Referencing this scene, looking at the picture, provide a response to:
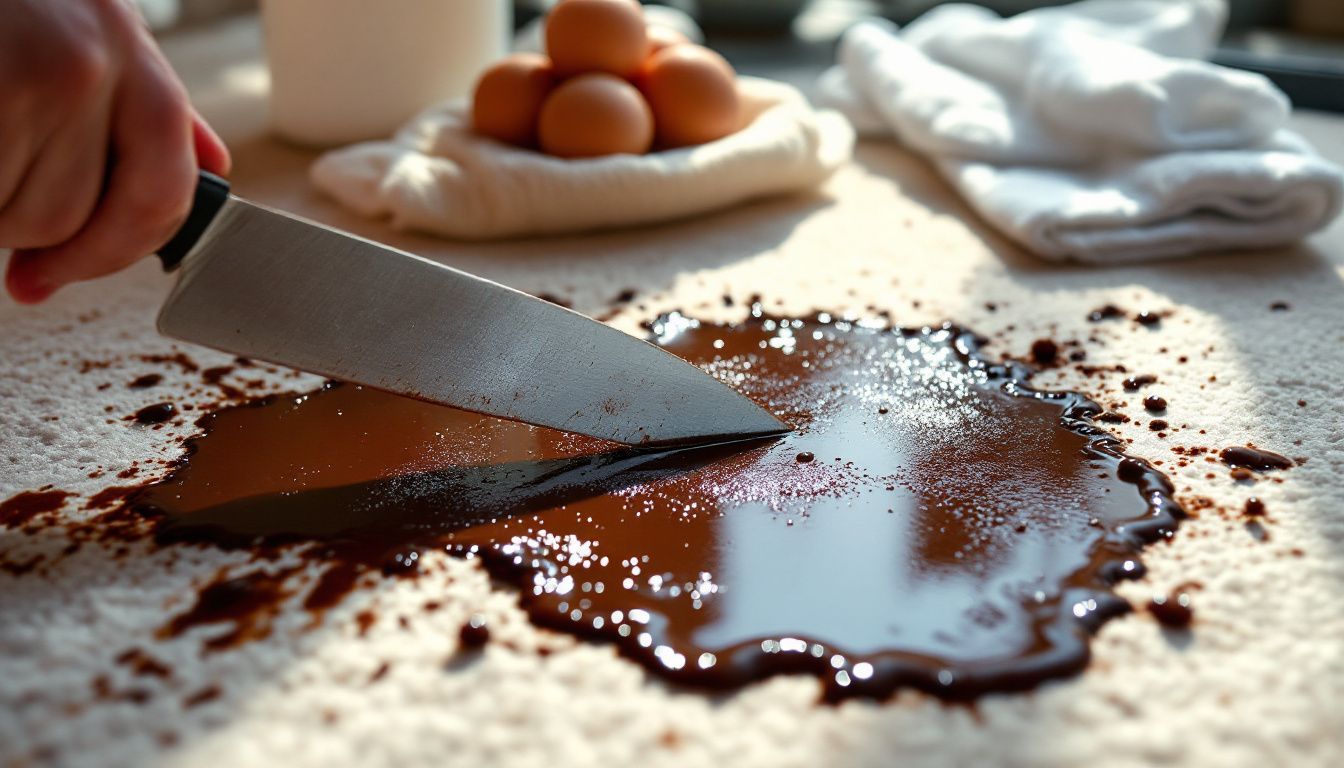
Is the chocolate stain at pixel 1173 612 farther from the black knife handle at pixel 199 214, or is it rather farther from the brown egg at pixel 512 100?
the brown egg at pixel 512 100

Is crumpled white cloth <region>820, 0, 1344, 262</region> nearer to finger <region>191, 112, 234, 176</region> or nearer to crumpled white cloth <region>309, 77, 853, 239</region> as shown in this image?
crumpled white cloth <region>309, 77, 853, 239</region>

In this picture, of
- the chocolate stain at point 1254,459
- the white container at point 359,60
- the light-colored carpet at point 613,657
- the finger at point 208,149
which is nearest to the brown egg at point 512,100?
the white container at point 359,60

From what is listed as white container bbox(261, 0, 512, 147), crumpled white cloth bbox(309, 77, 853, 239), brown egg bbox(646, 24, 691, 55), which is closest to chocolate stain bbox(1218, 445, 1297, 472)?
crumpled white cloth bbox(309, 77, 853, 239)

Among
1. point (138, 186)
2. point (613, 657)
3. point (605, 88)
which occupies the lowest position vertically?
point (613, 657)

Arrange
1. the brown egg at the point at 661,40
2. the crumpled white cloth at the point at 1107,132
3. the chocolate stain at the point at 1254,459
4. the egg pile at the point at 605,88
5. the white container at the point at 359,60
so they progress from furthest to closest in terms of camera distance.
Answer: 1. the white container at the point at 359,60
2. the brown egg at the point at 661,40
3. the egg pile at the point at 605,88
4. the crumpled white cloth at the point at 1107,132
5. the chocolate stain at the point at 1254,459

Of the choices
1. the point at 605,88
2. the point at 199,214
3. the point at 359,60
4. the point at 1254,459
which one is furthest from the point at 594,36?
the point at 1254,459

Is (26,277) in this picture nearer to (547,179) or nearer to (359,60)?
(547,179)
